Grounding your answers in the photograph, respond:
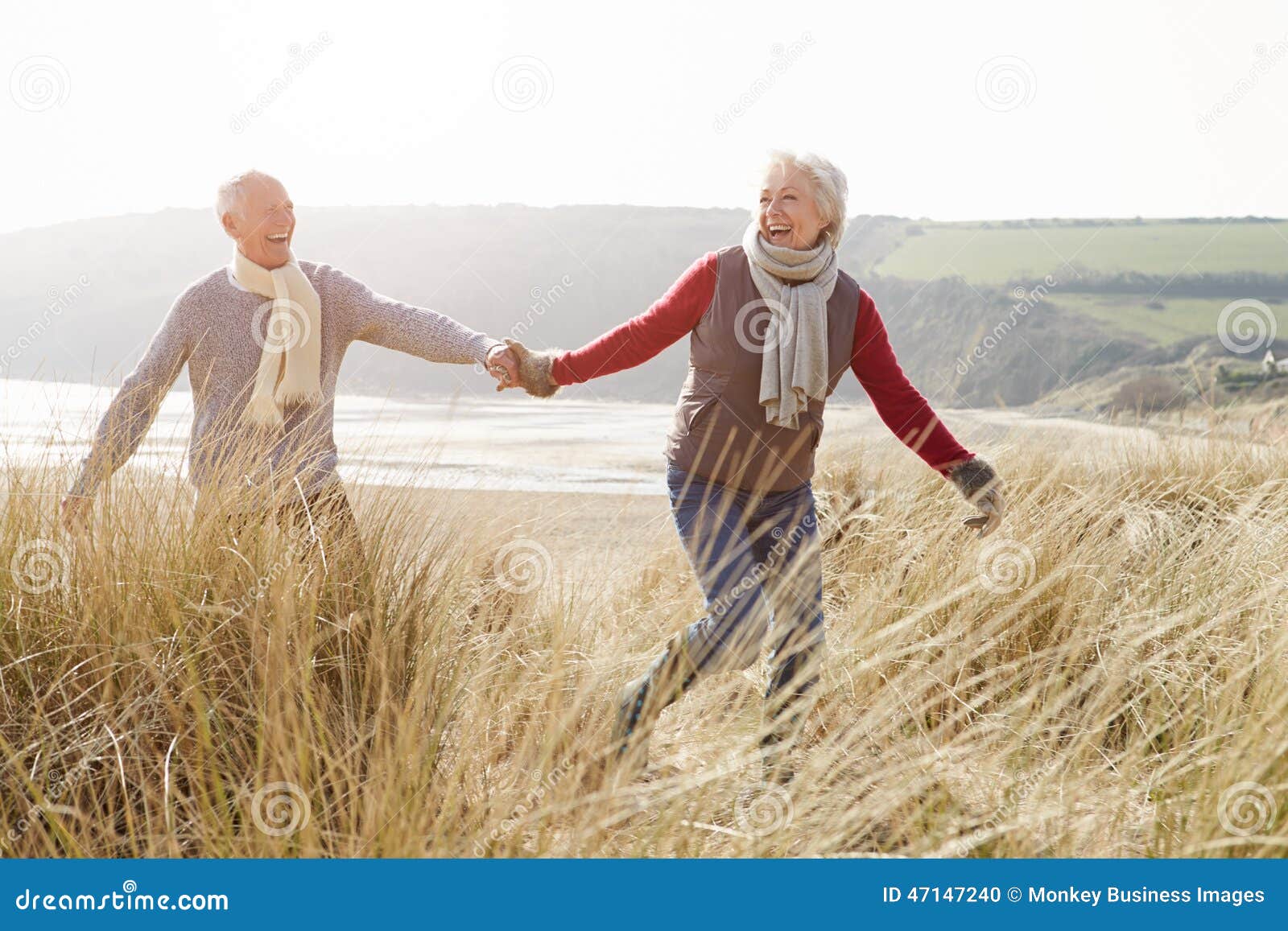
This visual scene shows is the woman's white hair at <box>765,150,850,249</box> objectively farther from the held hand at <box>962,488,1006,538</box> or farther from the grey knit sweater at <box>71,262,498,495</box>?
the grey knit sweater at <box>71,262,498,495</box>

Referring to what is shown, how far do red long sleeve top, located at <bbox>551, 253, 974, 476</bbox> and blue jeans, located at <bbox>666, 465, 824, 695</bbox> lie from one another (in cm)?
35

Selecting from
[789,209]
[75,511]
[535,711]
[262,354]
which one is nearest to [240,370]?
[262,354]

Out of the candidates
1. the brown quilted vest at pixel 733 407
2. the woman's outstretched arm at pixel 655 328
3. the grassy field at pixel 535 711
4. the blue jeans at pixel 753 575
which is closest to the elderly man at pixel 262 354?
the grassy field at pixel 535 711

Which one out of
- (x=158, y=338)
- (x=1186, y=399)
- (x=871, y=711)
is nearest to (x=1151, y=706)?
(x=871, y=711)

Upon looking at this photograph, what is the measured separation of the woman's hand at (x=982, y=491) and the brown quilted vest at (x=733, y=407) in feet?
1.76

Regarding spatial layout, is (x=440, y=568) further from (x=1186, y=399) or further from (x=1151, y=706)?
(x=1186, y=399)

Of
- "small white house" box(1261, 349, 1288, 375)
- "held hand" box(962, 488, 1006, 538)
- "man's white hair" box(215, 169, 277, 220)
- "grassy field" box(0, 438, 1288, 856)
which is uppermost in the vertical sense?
"man's white hair" box(215, 169, 277, 220)

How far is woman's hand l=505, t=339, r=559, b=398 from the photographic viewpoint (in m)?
3.13

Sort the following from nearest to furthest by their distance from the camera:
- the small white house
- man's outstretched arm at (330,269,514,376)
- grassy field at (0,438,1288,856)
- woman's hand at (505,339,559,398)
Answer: grassy field at (0,438,1288,856) < woman's hand at (505,339,559,398) < man's outstretched arm at (330,269,514,376) < the small white house

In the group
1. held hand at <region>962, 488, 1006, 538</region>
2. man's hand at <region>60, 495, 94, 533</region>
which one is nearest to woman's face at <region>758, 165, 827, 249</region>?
held hand at <region>962, 488, 1006, 538</region>

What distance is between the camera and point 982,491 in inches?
115

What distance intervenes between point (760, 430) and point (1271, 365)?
16609 mm

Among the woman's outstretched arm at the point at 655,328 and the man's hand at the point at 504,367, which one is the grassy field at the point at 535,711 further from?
the woman's outstretched arm at the point at 655,328

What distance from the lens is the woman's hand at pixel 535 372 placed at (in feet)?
10.3
